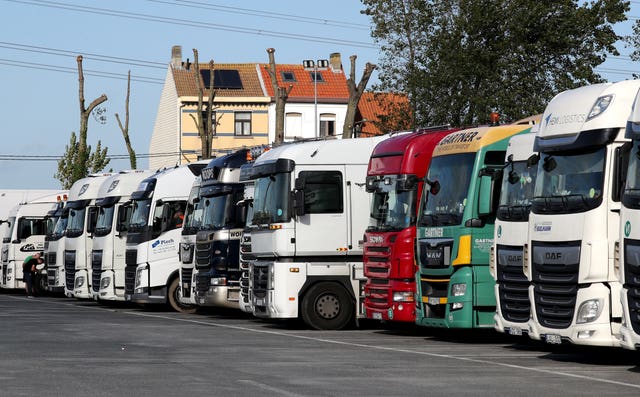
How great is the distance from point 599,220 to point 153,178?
1808 centimetres

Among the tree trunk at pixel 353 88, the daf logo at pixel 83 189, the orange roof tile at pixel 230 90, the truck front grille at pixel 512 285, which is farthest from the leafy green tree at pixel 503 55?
the orange roof tile at pixel 230 90

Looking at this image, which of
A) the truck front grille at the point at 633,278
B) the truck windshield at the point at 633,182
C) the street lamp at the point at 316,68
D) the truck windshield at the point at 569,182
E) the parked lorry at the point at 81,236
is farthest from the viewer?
the street lamp at the point at 316,68

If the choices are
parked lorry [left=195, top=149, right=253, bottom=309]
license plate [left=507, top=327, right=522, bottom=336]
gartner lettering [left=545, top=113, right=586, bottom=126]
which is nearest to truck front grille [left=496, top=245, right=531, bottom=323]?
license plate [left=507, top=327, right=522, bottom=336]

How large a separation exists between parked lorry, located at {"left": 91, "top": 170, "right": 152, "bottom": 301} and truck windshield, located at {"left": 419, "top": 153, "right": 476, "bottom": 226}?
14.4 meters

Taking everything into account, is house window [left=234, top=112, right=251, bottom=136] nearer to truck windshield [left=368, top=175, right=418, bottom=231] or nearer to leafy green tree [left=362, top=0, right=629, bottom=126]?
leafy green tree [left=362, top=0, right=629, bottom=126]

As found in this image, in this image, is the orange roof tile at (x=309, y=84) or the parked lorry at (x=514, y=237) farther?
the orange roof tile at (x=309, y=84)

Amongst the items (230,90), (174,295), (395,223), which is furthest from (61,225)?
(230,90)

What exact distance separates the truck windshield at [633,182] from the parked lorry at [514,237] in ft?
7.99

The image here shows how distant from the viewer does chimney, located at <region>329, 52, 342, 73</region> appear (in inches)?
3220

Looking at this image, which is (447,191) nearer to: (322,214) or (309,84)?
(322,214)

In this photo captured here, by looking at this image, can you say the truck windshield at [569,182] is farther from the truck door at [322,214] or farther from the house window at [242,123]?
the house window at [242,123]

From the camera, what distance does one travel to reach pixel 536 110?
4194cm

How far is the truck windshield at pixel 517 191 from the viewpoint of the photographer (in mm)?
18531

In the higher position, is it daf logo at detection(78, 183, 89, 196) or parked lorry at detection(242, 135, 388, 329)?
daf logo at detection(78, 183, 89, 196)
